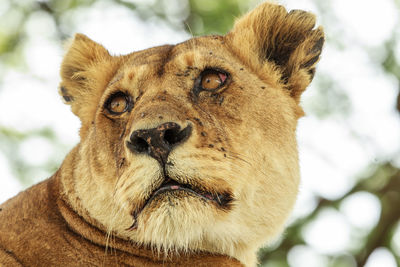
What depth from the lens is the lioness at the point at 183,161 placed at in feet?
13.1

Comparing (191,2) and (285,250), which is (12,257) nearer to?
(285,250)

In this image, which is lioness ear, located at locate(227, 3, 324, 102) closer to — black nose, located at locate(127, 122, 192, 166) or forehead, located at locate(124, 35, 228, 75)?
forehead, located at locate(124, 35, 228, 75)

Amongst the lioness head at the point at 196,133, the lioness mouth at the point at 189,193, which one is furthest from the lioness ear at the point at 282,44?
the lioness mouth at the point at 189,193

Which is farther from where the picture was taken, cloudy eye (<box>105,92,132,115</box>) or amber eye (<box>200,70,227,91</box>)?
cloudy eye (<box>105,92,132,115</box>)

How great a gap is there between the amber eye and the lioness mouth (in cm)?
104

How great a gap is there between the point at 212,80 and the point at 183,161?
1.18 meters

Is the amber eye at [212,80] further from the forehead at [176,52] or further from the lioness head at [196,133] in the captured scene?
the forehead at [176,52]

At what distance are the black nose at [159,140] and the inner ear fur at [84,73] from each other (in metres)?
1.93

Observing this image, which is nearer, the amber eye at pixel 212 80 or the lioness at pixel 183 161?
the lioness at pixel 183 161

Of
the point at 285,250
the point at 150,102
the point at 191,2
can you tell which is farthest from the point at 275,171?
the point at 191,2

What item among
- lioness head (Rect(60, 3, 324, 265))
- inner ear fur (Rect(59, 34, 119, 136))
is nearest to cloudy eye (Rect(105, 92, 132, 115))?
lioness head (Rect(60, 3, 324, 265))

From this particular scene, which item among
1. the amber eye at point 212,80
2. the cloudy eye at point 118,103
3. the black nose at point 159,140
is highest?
the amber eye at point 212,80

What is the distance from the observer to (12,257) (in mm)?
4113

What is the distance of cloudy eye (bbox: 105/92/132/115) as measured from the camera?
4.96 m
